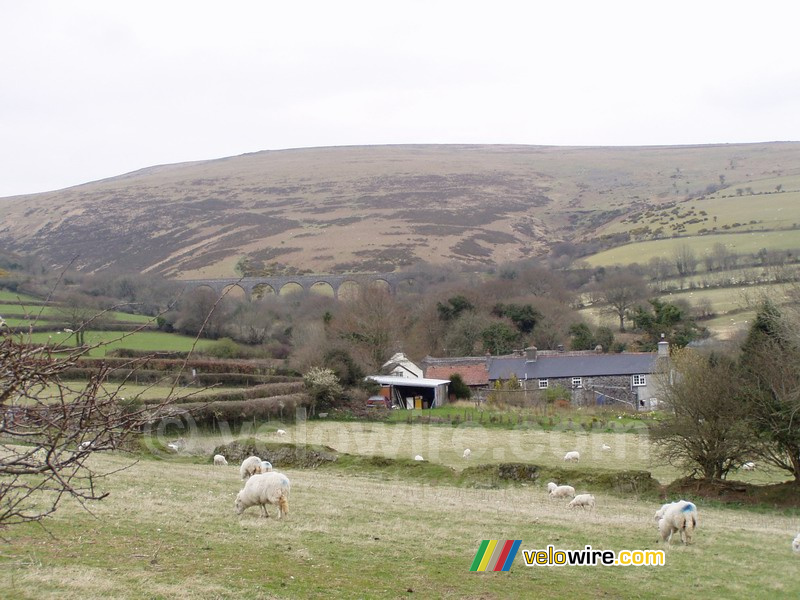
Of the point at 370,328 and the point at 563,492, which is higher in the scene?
the point at 563,492

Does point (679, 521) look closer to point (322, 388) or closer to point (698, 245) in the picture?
point (322, 388)

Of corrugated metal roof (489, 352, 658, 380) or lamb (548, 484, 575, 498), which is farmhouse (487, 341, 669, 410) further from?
lamb (548, 484, 575, 498)

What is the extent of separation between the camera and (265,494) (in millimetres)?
15773

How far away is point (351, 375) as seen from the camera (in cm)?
5356

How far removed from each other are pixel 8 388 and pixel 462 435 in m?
37.0

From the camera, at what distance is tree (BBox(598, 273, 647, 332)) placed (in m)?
85.2

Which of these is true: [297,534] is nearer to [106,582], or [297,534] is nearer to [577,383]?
[106,582]

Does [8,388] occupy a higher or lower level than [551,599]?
higher

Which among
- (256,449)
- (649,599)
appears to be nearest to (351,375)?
(256,449)

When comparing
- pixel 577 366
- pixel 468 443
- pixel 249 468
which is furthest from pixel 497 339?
pixel 249 468

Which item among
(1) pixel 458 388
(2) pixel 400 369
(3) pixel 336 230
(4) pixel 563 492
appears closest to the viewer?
(4) pixel 563 492

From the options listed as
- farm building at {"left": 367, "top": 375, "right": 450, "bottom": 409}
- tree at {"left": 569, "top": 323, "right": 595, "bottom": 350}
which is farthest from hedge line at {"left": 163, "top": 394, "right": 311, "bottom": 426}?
tree at {"left": 569, "top": 323, "right": 595, "bottom": 350}

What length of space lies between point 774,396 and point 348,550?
16.4m

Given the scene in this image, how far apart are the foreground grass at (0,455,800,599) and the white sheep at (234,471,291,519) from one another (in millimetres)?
267
